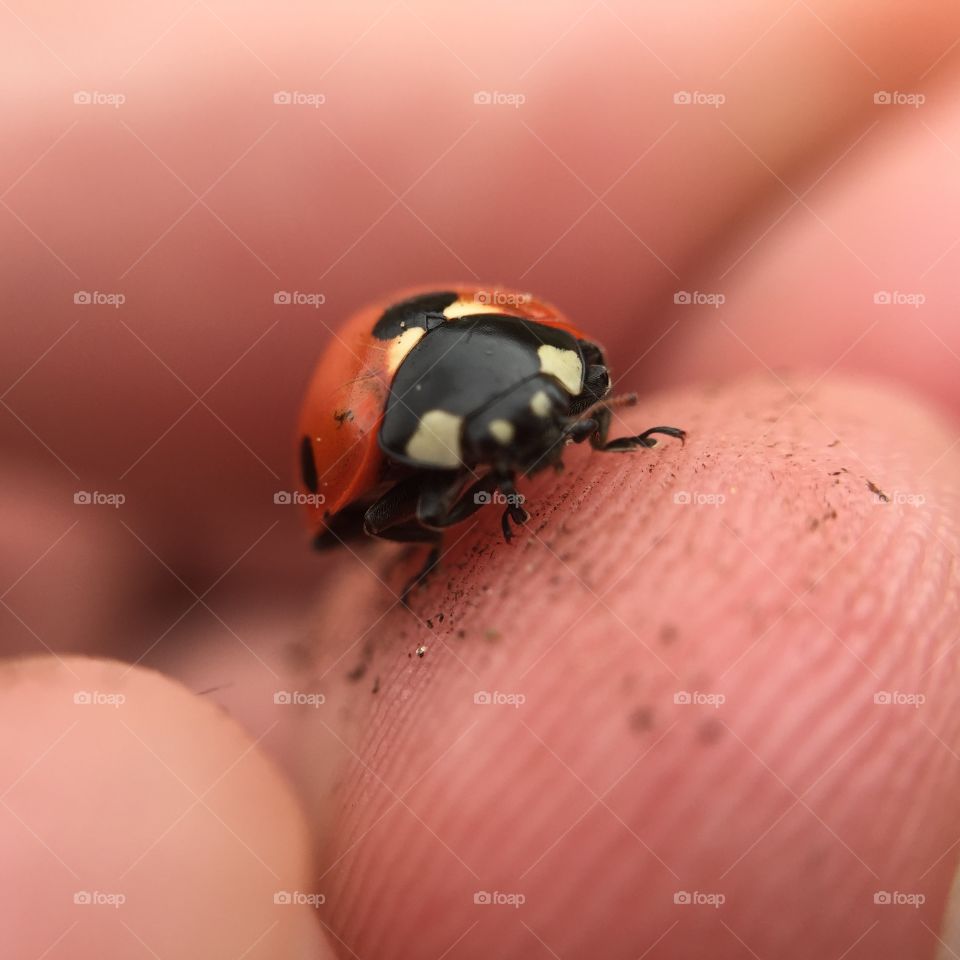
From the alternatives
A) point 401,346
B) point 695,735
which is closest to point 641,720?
point 695,735

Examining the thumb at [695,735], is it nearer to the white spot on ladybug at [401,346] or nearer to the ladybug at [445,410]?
the ladybug at [445,410]

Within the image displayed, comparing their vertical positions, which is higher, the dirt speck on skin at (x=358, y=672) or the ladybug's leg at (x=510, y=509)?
the ladybug's leg at (x=510, y=509)

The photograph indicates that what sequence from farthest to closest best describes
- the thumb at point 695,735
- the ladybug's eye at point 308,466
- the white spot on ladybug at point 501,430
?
1. the ladybug's eye at point 308,466
2. the white spot on ladybug at point 501,430
3. the thumb at point 695,735

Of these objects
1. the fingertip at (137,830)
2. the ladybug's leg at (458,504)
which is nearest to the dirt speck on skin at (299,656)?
the fingertip at (137,830)

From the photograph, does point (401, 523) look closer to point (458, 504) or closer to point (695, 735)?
point (458, 504)

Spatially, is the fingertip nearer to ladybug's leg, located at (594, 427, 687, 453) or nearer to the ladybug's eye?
the ladybug's eye
